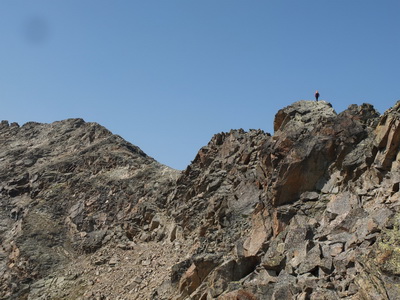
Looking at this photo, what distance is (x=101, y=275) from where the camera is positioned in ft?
144

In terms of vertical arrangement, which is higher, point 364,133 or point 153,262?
point 364,133

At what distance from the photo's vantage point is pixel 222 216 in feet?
137

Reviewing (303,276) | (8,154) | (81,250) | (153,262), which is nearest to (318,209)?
(303,276)

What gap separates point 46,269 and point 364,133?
34494 millimetres

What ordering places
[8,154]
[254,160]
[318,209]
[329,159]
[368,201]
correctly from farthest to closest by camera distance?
[8,154], [254,160], [329,159], [318,209], [368,201]

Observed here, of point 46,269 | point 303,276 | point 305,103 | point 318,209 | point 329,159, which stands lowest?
point 46,269

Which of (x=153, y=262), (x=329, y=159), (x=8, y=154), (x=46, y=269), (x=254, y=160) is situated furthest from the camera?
(x=8, y=154)

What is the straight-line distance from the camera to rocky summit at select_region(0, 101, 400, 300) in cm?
2562

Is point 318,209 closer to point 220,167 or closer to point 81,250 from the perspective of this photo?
point 220,167

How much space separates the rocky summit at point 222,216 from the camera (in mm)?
25625

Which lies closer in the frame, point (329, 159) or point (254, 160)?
point (329, 159)

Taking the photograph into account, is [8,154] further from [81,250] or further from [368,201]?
[368,201]

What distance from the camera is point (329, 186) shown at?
32.5m

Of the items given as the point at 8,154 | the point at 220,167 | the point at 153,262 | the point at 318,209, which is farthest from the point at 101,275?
the point at 8,154
